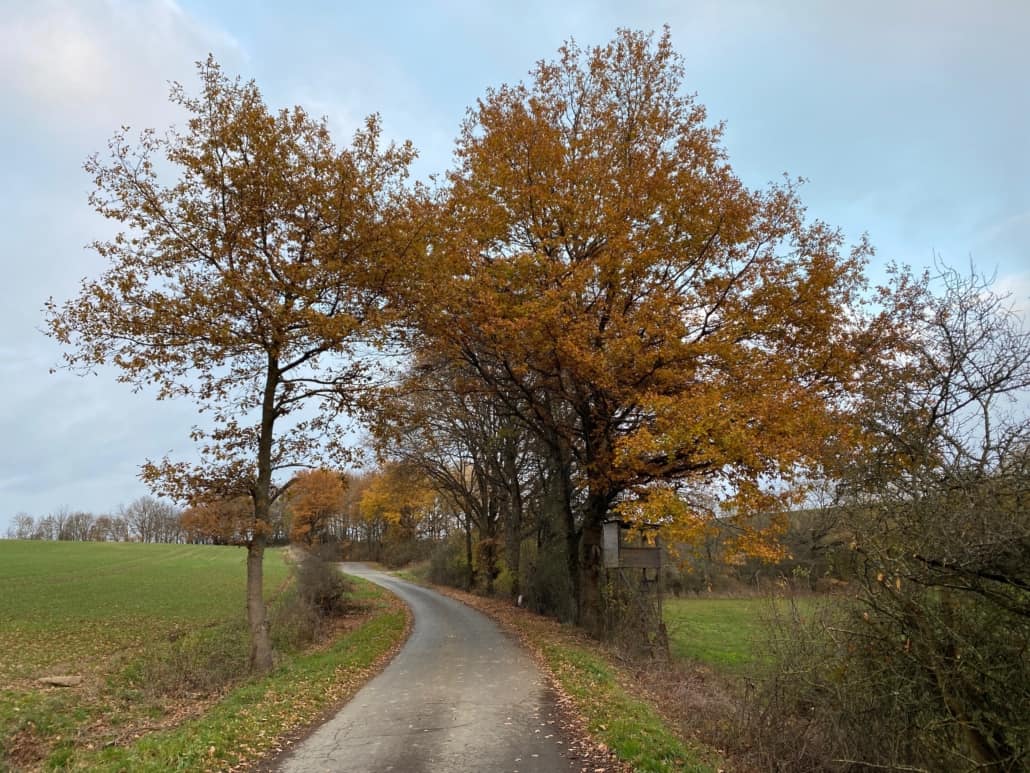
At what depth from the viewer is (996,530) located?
190 inches

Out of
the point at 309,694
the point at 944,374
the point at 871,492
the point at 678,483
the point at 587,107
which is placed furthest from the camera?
the point at 587,107

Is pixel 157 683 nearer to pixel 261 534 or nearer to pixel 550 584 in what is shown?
pixel 261 534

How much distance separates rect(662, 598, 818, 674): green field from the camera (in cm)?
1000

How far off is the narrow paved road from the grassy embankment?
68cm

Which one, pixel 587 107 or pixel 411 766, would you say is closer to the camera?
pixel 411 766

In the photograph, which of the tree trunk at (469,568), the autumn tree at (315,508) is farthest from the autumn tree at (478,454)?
the autumn tree at (315,508)

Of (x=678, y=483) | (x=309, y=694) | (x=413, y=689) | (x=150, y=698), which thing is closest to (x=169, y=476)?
(x=150, y=698)

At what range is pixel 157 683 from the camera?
498 inches

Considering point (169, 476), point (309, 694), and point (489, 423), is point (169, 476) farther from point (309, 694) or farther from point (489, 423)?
point (489, 423)

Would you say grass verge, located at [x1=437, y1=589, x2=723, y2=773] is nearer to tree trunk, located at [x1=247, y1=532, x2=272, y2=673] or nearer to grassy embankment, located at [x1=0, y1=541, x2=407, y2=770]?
grassy embankment, located at [x1=0, y1=541, x2=407, y2=770]

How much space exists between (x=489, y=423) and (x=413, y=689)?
1940 centimetres

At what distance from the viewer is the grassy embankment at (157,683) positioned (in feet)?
26.5

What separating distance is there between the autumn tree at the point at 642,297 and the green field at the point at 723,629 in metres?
1.90

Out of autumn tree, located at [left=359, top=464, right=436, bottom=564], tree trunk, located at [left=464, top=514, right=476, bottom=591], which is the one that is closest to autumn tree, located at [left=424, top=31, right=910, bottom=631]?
tree trunk, located at [left=464, top=514, right=476, bottom=591]
